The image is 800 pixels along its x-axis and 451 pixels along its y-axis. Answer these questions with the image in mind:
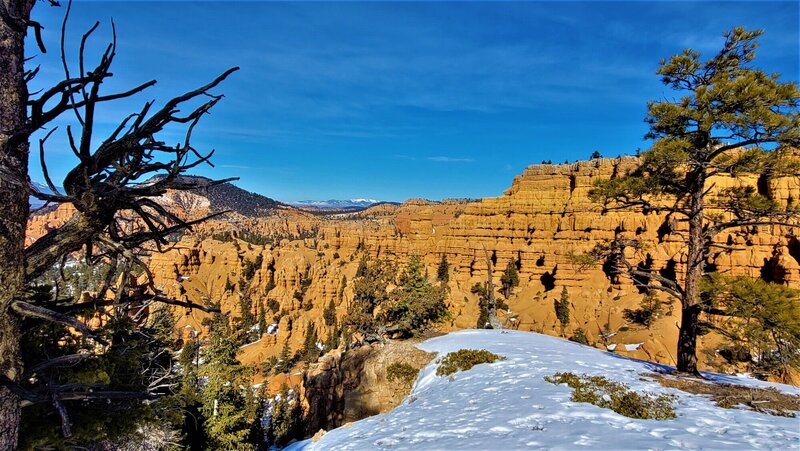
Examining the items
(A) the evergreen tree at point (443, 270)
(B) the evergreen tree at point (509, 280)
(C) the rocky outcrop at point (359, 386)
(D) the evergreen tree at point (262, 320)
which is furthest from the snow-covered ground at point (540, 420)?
(D) the evergreen tree at point (262, 320)

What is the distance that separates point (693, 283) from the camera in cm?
1072

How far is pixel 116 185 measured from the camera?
347 cm

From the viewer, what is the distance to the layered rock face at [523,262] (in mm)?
49188

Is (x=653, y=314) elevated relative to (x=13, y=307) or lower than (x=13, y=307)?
lower

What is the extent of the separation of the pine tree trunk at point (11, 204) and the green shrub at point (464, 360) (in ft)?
40.1

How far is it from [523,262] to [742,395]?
62289 mm

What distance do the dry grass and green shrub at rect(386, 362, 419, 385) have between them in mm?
8864

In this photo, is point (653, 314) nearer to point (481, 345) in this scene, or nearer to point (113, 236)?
point (481, 345)

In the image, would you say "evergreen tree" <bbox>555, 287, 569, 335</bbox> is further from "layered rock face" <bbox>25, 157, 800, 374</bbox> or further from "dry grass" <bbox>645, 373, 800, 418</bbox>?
"dry grass" <bbox>645, 373, 800, 418</bbox>

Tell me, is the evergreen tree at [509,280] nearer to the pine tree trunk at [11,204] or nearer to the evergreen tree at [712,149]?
the evergreen tree at [712,149]

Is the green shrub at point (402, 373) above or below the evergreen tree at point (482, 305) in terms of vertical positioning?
above

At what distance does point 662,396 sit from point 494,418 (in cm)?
363

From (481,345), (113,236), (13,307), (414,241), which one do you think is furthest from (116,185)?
(414,241)

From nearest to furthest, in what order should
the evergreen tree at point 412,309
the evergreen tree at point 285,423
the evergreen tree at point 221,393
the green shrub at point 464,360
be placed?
the green shrub at point 464,360 < the evergreen tree at point 221,393 < the evergreen tree at point 412,309 < the evergreen tree at point 285,423
